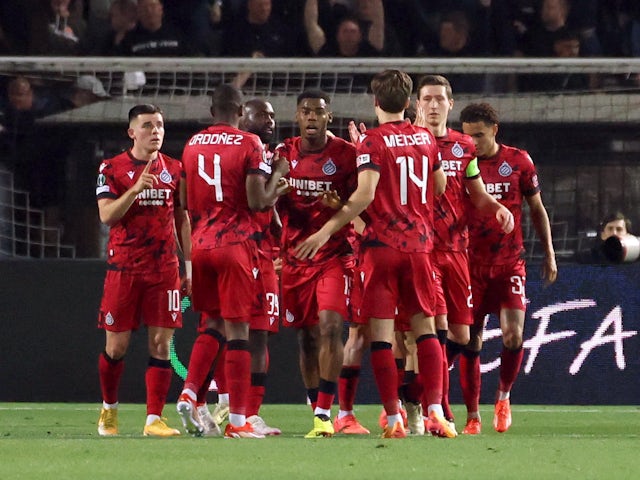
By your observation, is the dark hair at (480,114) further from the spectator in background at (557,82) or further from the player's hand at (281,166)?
the spectator in background at (557,82)

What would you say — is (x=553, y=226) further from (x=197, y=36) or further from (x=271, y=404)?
(x=197, y=36)

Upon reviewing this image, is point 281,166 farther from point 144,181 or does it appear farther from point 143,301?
point 143,301

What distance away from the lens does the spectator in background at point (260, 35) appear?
1350 cm

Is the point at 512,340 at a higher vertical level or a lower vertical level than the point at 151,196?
lower

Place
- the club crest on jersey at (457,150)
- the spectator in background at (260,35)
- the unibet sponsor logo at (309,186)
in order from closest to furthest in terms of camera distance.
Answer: the unibet sponsor logo at (309,186), the club crest on jersey at (457,150), the spectator in background at (260,35)

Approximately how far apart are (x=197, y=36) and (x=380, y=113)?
6417 mm

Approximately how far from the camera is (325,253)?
8.27 metres

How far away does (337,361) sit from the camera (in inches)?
321

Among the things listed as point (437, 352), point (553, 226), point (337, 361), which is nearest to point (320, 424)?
point (337, 361)

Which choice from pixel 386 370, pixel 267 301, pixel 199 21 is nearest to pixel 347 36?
pixel 199 21

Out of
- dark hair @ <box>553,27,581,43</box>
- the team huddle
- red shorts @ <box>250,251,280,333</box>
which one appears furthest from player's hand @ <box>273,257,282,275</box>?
dark hair @ <box>553,27,581,43</box>

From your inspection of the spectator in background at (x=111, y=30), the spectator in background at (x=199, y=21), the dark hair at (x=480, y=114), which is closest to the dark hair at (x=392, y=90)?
the dark hair at (x=480, y=114)

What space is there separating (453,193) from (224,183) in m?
1.51

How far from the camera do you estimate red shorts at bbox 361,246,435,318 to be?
23.9ft
